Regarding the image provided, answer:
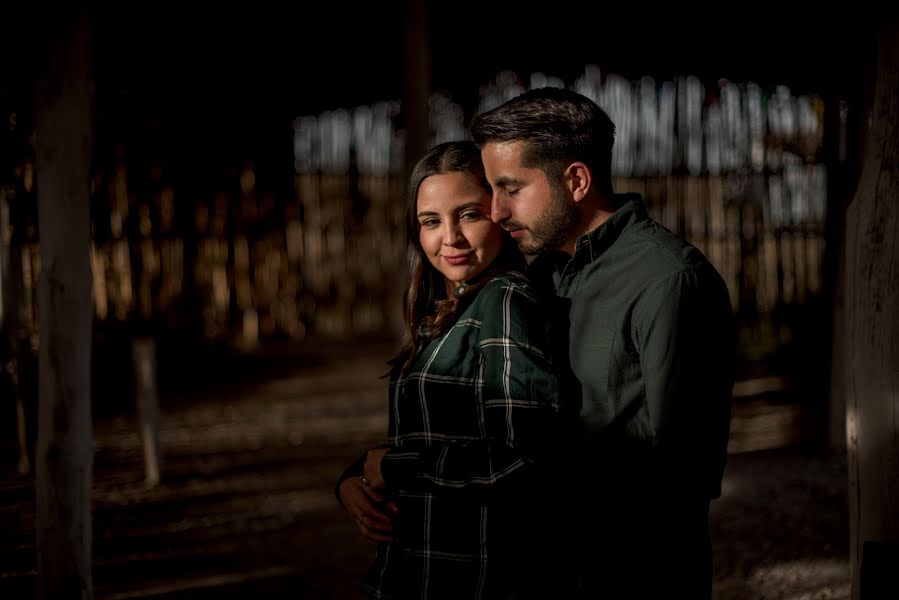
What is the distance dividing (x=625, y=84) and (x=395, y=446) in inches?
214

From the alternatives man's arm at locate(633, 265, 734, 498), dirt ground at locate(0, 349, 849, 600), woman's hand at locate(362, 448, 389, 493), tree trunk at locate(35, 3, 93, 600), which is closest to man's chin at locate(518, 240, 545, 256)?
man's arm at locate(633, 265, 734, 498)

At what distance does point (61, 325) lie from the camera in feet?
10.0

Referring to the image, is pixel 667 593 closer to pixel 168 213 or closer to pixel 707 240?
pixel 168 213

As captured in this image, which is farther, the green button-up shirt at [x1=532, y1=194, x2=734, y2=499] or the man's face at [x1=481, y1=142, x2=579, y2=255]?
the man's face at [x1=481, y1=142, x2=579, y2=255]

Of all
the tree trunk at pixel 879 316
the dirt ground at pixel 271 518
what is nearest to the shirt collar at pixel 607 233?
the tree trunk at pixel 879 316

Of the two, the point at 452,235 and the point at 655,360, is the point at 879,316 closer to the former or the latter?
the point at 655,360

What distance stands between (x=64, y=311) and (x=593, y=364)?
2.18 metres

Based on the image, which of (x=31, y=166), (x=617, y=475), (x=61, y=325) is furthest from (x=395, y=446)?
(x=31, y=166)

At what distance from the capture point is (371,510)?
1.89m

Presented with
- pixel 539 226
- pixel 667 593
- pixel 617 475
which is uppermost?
pixel 539 226

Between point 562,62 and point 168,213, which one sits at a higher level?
point 562,62

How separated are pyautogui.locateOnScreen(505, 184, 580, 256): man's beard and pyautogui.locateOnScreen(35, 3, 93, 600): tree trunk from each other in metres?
1.92

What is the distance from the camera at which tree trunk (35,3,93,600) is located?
3.00 metres

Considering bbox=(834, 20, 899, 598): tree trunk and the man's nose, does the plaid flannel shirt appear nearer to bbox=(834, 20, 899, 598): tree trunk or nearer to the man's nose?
the man's nose
